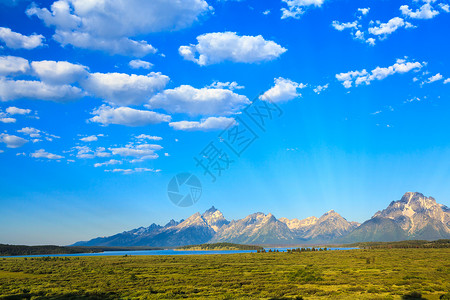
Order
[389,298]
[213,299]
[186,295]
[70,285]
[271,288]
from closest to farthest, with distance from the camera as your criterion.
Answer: [389,298] < [213,299] < [186,295] < [271,288] < [70,285]

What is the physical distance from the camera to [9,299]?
Answer: 46.9 meters

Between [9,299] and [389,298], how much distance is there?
5397 cm

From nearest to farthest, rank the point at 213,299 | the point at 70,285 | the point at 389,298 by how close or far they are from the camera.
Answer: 1. the point at 389,298
2. the point at 213,299
3. the point at 70,285

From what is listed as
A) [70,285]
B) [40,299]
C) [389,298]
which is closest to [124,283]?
[70,285]

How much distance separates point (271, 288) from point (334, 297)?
12.2 metres

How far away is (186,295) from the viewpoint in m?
49.4

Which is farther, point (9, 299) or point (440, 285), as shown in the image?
point (440, 285)

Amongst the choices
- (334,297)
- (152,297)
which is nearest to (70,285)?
(152,297)

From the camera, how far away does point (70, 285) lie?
2448 inches

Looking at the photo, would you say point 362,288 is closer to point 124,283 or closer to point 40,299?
point 124,283

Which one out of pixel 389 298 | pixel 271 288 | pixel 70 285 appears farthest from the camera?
pixel 70 285

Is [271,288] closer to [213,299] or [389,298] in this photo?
[213,299]

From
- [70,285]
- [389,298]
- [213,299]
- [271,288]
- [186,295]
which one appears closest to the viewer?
[389,298]

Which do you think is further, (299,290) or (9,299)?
(299,290)
